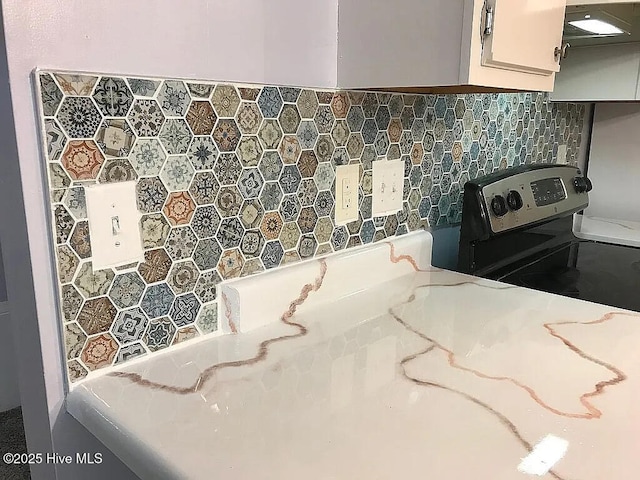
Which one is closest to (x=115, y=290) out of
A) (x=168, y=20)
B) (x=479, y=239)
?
(x=168, y=20)

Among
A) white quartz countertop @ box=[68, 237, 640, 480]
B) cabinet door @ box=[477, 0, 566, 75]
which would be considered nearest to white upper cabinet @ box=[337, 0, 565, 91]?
cabinet door @ box=[477, 0, 566, 75]

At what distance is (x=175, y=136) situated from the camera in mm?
796

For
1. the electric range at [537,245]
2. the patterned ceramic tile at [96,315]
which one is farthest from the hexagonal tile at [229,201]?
the electric range at [537,245]

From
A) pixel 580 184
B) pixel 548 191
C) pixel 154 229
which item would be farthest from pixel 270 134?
pixel 580 184

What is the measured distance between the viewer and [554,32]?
1.07 metres

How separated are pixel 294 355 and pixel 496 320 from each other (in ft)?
1.31

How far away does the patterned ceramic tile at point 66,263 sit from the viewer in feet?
2.31

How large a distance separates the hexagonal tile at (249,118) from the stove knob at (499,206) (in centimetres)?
68

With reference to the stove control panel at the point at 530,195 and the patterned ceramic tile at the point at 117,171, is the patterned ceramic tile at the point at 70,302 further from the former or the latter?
the stove control panel at the point at 530,195

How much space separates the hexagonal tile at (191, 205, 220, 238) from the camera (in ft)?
2.77

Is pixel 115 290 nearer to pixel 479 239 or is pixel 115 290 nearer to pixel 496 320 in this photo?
pixel 496 320

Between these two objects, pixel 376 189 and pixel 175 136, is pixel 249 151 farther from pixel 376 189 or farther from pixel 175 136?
pixel 376 189

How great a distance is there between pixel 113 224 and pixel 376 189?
24.1 inches

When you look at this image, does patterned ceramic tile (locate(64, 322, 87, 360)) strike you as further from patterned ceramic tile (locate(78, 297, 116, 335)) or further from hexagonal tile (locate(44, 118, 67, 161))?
hexagonal tile (locate(44, 118, 67, 161))
